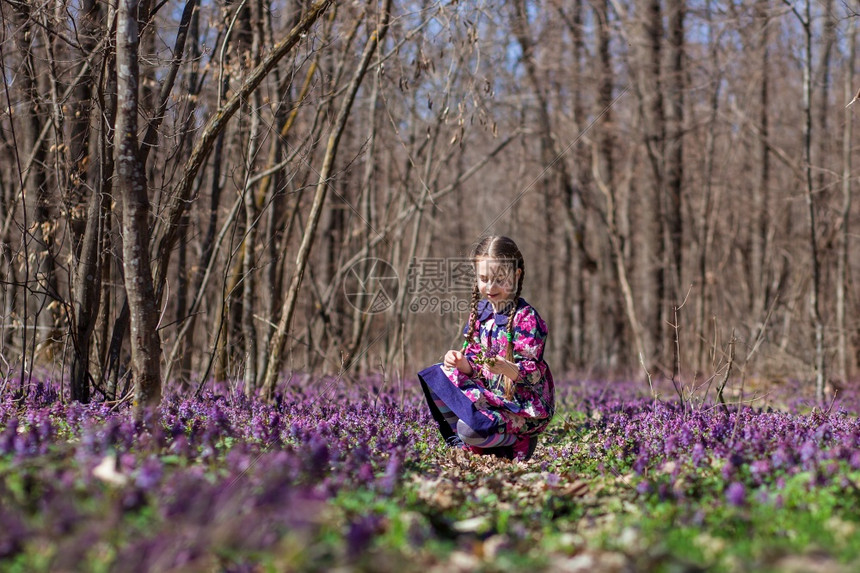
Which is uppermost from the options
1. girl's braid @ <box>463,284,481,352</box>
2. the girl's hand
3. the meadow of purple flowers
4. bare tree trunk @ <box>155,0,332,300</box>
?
bare tree trunk @ <box>155,0,332,300</box>

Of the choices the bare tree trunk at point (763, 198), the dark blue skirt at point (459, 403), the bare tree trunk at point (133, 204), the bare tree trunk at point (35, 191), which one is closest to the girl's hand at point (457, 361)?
the dark blue skirt at point (459, 403)

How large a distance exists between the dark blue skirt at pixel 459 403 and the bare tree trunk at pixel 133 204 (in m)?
1.72

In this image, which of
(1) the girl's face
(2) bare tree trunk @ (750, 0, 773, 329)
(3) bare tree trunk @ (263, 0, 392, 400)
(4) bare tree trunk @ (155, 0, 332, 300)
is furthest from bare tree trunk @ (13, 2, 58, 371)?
(2) bare tree trunk @ (750, 0, 773, 329)

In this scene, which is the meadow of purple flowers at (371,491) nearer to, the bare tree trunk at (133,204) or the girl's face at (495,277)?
the bare tree trunk at (133,204)

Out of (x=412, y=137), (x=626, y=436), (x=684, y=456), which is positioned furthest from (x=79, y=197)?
(x=412, y=137)

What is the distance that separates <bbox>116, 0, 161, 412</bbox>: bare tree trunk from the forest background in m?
0.01

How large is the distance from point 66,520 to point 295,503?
714 millimetres

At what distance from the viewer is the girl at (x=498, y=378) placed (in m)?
5.13

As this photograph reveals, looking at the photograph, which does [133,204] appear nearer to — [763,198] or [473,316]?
[473,316]

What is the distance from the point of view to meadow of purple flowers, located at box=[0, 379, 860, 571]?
242 cm

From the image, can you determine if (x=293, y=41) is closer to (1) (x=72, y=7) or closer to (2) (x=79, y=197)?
(1) (x=72, y=7)

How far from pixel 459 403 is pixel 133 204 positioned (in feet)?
7.67

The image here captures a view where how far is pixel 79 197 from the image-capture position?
22.0 feet

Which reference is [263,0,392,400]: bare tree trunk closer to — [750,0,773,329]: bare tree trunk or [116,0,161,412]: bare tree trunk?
[116,0,161,412]: bare tree trunk
